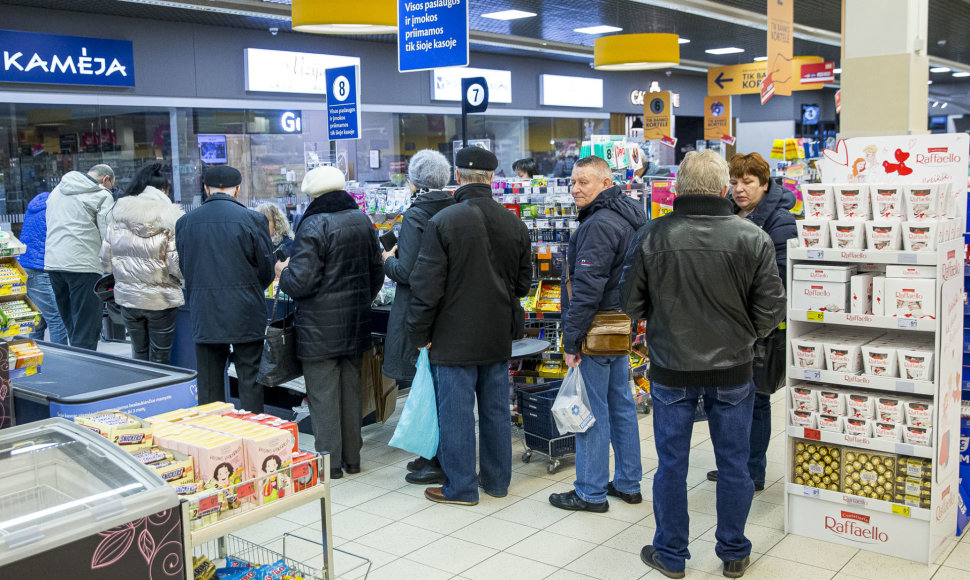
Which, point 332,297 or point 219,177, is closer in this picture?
point 332,297

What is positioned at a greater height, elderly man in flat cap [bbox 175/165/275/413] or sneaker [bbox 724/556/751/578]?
elderly man in flat cap [bbox 175/165/275/413]

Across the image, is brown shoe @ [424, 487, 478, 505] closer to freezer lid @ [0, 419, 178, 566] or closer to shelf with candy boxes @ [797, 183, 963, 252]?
shelf with candy boxes @ [797, 183, 963, 252]

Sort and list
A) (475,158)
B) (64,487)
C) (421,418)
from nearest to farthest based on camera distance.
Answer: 1. (64,487)
2. (475,158)
3. (421,418)

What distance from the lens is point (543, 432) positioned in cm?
504

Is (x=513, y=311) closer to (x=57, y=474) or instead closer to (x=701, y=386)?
(x=701, y=386)

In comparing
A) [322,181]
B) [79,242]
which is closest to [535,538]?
[322,181]

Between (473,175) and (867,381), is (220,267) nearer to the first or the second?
(473,175)

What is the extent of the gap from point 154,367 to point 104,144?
25.1ft

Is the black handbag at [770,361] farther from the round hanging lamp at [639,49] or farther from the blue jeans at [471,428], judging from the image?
the round hanging lamp at [639,49]

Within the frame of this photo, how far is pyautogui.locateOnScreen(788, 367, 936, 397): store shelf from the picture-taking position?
3.58m


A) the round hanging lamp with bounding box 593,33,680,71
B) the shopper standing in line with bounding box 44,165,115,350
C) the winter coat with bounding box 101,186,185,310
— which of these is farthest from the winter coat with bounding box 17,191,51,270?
the round hanging lamp with bounding box 593,33,680,71

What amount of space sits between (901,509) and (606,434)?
1306 mm

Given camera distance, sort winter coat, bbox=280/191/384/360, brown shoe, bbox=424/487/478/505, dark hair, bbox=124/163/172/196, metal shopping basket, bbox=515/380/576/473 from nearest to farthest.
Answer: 1. brown shoe, bbox=424/487/478/505
2. winter coat, bbox=280/191/384/360
3. metal shopping basket, bbox=515/380/576/473
4. dark hair, bbox=124/163/172/196

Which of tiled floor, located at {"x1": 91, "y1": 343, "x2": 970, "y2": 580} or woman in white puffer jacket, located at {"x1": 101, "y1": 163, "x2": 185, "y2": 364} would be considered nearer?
tiled floor, located at {"x1": 91, "y1": 343, "x2": 970, "y2": 580}
